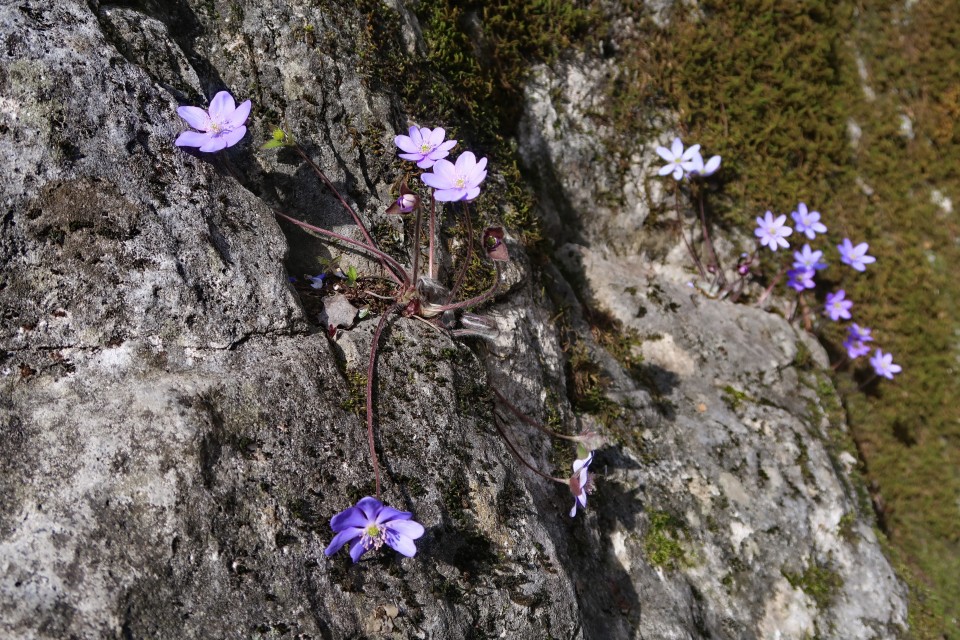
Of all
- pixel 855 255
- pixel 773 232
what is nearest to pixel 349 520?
pixel 773 232

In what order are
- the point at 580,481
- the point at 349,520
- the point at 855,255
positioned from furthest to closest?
the point at 855,255, the point at 580,481, the point at 349,520

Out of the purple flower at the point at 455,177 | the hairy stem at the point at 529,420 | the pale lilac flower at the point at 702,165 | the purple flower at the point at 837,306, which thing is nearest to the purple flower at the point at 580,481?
the hairy stem at the point at 529,420

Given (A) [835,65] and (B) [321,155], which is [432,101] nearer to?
(B) [321,155]

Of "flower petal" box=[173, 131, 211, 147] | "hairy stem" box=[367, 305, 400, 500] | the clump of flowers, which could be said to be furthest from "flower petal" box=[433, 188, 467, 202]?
the clump of flowers

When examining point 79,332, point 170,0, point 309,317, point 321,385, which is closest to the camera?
point 79,332

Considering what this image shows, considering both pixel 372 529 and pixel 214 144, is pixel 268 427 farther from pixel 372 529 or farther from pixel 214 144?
pixel 214 144

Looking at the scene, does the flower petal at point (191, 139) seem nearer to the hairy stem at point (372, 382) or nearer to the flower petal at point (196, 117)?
the flower petal at point (196, 117)

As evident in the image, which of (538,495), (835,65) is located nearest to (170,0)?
(538,495)
